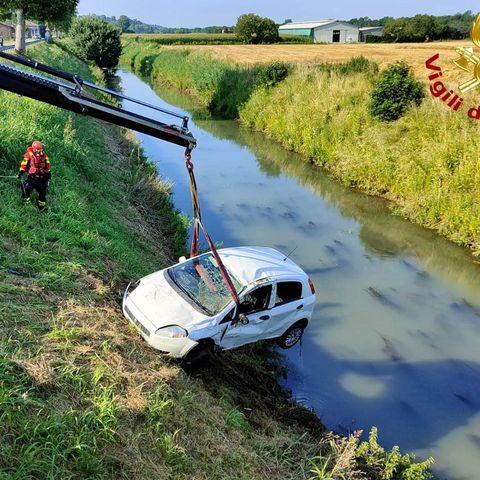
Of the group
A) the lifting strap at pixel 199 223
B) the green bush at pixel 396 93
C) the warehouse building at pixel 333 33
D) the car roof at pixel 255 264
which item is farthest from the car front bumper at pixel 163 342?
the warehouse building at pixel 333 33

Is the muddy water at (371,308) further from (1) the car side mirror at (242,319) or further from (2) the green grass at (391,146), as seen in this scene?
(1) the car side mirror at (242,319)

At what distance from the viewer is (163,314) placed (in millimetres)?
7801

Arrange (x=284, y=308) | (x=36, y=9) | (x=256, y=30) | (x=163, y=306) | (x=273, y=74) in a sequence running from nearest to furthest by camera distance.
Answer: (x=163, y=306)
(x=284, y=308)
(x=36, y=9)
(x=273, y=74)
(x=256, y=30)

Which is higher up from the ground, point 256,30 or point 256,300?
point 256,30

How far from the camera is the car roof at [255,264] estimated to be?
29.6 feet

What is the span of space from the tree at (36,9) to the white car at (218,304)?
78.1ft

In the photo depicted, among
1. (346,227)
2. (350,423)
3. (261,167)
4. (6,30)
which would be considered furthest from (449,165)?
(6,30)

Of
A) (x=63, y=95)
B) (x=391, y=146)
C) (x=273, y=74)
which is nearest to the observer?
(x=63, y=95)

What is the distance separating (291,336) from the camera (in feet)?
33.0

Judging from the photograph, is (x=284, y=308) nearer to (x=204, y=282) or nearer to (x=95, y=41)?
(x=204, y=282)

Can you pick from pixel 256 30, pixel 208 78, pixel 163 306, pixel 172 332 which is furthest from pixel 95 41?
pixel 172 332

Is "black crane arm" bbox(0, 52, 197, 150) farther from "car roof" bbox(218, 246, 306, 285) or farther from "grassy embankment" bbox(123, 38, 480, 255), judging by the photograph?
"grassy embankment" bbox(123, 38, 480, 255)

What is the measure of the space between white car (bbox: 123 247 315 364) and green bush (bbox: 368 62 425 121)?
15.3 m

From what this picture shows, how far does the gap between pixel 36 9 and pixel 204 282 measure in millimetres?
25305
